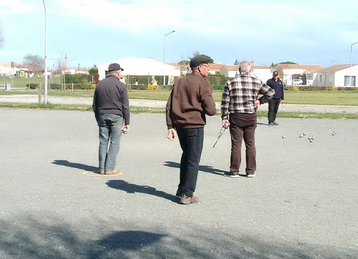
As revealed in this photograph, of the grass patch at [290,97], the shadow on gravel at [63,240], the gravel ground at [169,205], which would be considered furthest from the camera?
the grass patch at [290,97]

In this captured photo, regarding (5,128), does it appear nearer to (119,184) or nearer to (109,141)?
(109,141)

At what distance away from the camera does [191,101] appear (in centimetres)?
701

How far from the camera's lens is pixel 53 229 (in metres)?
5.79

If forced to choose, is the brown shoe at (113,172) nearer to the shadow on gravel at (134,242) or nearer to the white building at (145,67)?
the shadow on gravel at (134,242)

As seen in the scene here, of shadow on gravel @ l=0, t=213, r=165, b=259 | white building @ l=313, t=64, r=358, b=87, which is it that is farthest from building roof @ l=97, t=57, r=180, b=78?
shadow on gravel @ l=0, t=213, r=165, b=259

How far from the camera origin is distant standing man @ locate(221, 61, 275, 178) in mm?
8984

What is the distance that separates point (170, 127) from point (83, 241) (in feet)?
7.48

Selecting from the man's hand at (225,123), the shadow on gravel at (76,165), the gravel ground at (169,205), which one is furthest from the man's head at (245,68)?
the shadow on gravel at (76,165)

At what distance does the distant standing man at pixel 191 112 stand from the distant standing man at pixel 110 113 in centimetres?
209

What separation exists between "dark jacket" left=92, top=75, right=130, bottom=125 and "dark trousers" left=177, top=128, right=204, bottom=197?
2206 millimetres

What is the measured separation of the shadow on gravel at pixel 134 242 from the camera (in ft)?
16.4

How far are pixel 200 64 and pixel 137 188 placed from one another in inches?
85.2

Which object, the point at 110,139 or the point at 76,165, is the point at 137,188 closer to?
the point at 110,139

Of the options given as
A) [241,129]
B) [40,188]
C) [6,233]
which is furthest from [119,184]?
[6,233]
